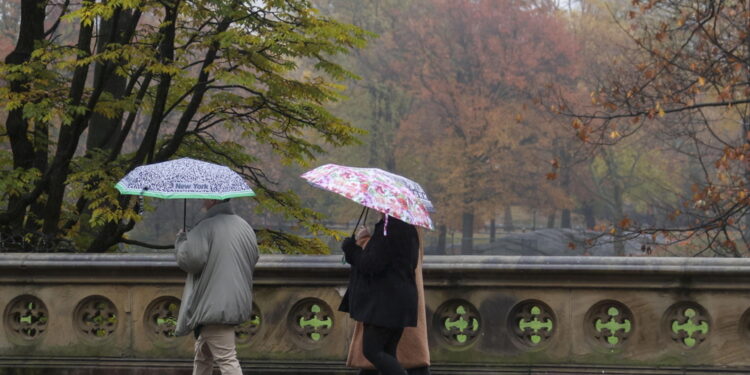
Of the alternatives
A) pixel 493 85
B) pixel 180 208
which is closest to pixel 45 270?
pixel 180 208

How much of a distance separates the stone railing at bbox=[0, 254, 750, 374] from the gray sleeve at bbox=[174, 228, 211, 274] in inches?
49.8

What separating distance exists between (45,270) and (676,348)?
4538 mm

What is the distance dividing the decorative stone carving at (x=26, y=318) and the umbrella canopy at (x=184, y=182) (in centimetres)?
211

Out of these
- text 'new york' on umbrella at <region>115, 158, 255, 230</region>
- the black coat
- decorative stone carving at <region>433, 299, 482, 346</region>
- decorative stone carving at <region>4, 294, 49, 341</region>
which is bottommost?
decorative stone carving at <region>4, 294, 49, 341</region>

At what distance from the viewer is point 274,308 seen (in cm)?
738

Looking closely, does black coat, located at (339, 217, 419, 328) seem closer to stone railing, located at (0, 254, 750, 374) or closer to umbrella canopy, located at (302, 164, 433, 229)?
umbrella canopy, located at (302, 164, 433, 229)

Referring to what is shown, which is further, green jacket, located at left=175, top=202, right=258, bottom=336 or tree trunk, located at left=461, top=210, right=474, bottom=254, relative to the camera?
tree trunk, located at left=461, top=210, right=474, bottom=254

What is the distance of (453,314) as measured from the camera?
7.27 metres

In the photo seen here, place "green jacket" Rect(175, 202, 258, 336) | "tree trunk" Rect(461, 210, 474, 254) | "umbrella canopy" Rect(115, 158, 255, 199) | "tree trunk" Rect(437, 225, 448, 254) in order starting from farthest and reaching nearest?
"tree trunk" Rect(461, 210, 474, 254)
"tree trunk" Rect(437, 225, 448, 254)
"green jacket" Rect(175, 202, 258, 336)
"umbrella canopy" Rect(115, 158, 255, 199)

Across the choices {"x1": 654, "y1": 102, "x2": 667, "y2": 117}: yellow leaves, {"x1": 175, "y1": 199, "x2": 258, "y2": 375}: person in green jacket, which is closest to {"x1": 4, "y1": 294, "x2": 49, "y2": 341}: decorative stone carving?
{"x1": 175, "y1": 199, "x2": 258, "y2": 375}: person in green jacket

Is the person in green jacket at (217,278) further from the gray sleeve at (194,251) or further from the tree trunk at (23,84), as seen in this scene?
the tree trunk at (23,84)

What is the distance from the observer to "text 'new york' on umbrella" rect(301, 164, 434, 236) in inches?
220

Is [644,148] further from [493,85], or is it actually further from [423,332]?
[423,332]

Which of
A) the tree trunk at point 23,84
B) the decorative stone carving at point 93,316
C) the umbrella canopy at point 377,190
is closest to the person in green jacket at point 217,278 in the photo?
the umbrella canopy at point 377,190
